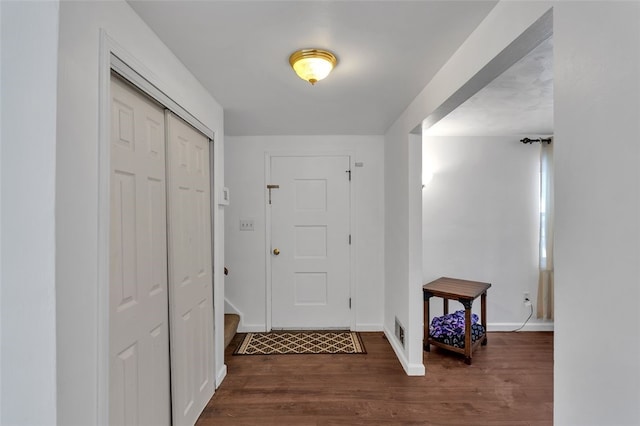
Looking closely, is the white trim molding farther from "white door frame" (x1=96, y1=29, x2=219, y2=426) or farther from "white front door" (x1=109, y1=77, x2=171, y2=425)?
"white door frame" (x1=96, y1=29, x2=219, y2=426)

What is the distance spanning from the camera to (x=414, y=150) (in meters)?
2.44

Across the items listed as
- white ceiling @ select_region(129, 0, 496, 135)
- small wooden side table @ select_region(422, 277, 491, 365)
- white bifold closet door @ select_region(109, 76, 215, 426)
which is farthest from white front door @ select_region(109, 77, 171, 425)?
small wooden side table @ select_region(422, 277, 491, 365)

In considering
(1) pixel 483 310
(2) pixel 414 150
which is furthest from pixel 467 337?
(2) pixel 414 150

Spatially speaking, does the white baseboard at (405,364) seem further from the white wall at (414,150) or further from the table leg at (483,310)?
the table leg at (483,310)

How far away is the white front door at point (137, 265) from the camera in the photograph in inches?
47.0

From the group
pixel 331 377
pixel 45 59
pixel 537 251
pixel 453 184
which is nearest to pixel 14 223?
pixel 45 59

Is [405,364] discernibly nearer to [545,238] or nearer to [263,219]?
[263,219]

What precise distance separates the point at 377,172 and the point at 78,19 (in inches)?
109

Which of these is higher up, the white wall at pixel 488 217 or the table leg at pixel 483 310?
the white wall at pixel 488 217

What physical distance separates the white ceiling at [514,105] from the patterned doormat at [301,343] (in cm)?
237

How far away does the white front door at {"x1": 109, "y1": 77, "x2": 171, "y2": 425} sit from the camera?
1.19 m

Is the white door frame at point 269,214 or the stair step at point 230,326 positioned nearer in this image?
the stair step at point 230,326

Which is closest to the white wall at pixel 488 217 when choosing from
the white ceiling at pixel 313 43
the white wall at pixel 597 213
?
the white ceiling at pixel 313 43

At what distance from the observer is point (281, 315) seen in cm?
330
